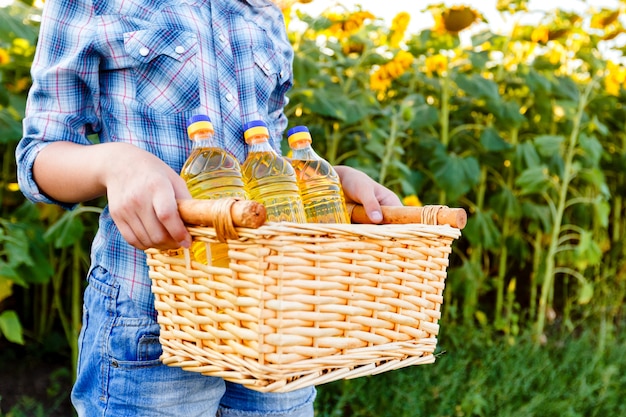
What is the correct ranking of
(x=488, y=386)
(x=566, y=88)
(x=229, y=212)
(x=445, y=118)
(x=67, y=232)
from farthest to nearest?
(x=566, y=88) → (x=445, y=118) → (x=488, y=386) → (x=67, y=232) → (x=229, y=212)

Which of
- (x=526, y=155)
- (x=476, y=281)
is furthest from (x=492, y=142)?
(x=476, y=281)

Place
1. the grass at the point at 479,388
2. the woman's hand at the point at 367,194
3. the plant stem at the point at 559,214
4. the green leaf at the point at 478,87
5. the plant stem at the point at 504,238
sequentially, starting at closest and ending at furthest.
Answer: the woman's hand at the point at 367,194, the grass at the point at 479,388, the green leaf at the point at 478,87, the plant stem at the point at 559,214, the plant stem at the point at 504,238

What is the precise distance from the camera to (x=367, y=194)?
102cm

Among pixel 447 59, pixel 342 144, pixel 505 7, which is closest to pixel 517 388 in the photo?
pixel 342 144

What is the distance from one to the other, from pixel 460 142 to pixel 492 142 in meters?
0.20

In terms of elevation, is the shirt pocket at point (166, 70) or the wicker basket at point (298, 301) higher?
the shirt pocket at point (166, 70)

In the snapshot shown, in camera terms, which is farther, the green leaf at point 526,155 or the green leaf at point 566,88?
the green leaf at point 566,88

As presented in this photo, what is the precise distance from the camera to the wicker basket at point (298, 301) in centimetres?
72

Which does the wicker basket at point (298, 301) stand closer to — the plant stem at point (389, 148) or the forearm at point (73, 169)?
the forearm at point (73, 169)

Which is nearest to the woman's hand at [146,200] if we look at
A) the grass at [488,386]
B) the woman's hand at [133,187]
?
the woman's hand at [133,187]

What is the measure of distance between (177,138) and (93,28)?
164 mm

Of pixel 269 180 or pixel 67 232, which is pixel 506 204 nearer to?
pixel 67 232

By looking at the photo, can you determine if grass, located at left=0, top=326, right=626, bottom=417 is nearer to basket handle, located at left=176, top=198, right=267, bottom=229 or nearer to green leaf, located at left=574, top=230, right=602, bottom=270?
green leaf, located at left=574, top=230, right=602, bottom=270

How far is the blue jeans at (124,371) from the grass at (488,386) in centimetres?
112
